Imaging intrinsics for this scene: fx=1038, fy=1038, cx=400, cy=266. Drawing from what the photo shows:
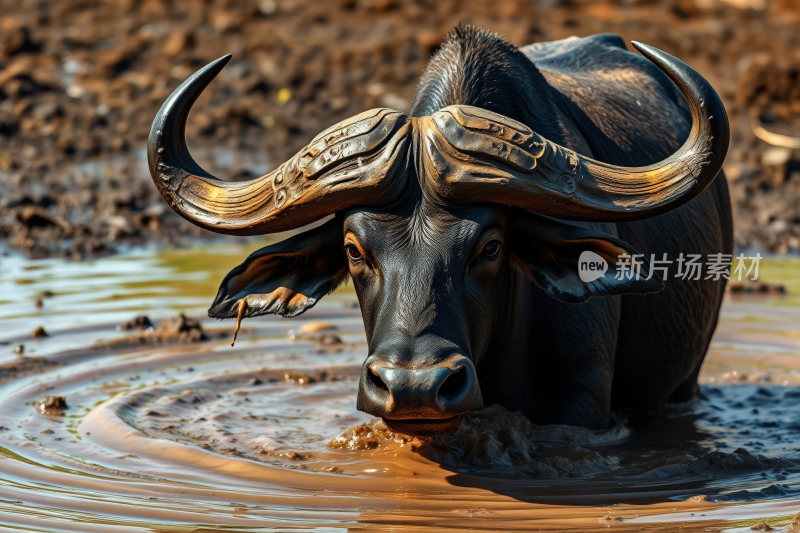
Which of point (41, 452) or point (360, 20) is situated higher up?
point (360, 20)

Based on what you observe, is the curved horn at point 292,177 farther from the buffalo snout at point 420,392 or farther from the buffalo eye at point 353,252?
the buffalo snout at point 420,392

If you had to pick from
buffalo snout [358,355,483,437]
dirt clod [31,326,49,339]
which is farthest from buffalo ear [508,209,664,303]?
dirt clod [31,326,49,339]

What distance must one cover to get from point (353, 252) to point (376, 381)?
63 cm

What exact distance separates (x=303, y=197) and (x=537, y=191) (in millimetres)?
864

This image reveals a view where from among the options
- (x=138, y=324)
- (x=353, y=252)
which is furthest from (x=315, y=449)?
(x=138, y=324)

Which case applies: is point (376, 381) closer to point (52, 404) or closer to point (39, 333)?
point (52, 404)

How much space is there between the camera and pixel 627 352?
526 centimetres

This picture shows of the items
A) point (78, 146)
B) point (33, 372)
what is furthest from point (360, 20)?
point (33, 372)

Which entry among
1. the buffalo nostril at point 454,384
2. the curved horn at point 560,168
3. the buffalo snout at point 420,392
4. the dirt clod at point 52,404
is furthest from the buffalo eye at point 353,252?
the dirt clod at point 52,404

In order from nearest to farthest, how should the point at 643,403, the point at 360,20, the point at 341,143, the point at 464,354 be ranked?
the point at 464,354 < the point at 341,143 < the point at 643,403 < the point at 360,20

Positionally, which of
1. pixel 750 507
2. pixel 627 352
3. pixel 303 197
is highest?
pixel 303 197

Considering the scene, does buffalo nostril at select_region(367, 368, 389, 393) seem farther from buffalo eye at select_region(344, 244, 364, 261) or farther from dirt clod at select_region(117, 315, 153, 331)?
dirt clod at select_region(117, 315, 153, 331)

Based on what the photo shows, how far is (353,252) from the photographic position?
3.96 meters

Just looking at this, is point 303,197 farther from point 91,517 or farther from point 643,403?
point 643,403
